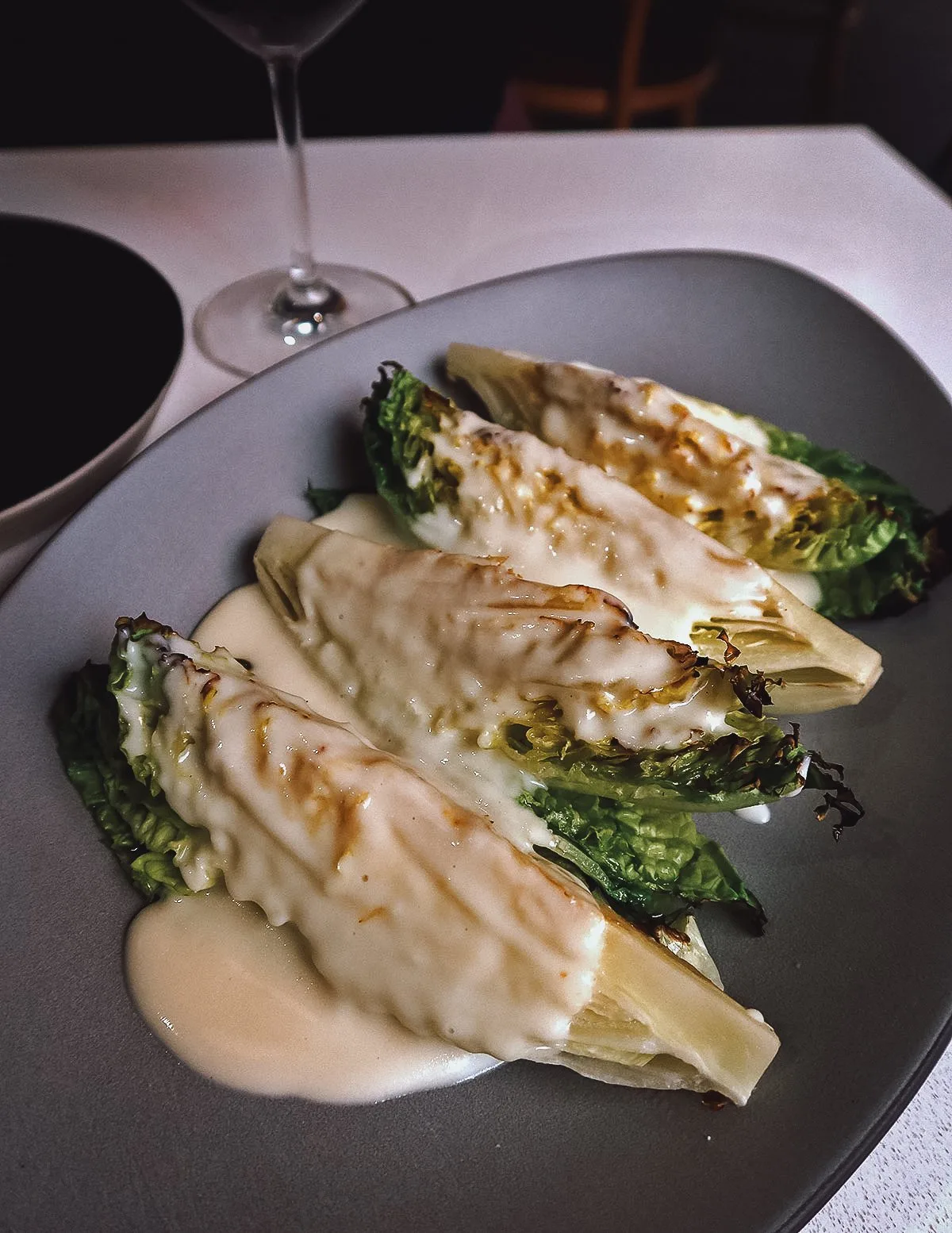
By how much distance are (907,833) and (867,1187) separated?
41 cm

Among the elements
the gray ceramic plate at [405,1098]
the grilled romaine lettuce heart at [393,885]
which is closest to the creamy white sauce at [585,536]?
the gray ceramic plate at [405,1098]

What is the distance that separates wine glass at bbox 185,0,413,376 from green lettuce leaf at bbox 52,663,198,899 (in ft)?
3.18

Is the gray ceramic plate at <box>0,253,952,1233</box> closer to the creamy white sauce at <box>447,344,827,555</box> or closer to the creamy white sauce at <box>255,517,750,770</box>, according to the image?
the creamy white sauce at <box>255,517,750,770</box>

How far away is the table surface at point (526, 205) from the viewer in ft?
8.20

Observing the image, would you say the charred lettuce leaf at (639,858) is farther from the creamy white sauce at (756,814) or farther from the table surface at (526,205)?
the table surface at (526,205)

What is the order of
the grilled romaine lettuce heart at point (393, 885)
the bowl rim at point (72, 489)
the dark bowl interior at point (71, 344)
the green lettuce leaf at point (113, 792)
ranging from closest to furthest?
the grilled romaine lettuce heart at point (393, 885) → the green lettuce leaf at point (113, 792) → the bowl rim at point (72, 489) → the dark bowl interior at point (71, 344)

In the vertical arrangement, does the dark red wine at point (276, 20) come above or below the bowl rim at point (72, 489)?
above

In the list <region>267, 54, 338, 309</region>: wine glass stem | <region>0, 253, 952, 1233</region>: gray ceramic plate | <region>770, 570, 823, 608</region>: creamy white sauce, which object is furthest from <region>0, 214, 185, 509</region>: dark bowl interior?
<region>770, 570, 823, 608</region>: creamy white sauce

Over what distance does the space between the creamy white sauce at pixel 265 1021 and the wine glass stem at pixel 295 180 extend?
147 cm

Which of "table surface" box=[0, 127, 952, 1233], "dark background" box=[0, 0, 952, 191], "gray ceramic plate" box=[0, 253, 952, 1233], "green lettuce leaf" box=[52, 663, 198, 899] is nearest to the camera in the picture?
"gray ceramic plate" box=[0, 253, 952, 1233]

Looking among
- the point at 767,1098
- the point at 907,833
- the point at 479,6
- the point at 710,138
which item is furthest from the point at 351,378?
the point at 479,6

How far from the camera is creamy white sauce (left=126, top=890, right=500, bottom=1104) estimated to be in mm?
1144

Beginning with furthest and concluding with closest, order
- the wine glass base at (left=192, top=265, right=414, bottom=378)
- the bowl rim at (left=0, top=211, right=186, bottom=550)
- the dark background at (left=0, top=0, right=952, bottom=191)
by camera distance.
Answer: the dark background at (left=0, top=0, right=952, bottom=191) < the wine glass base at (left=192, top=265, right=414, bottom=378) < the bowl rim at (left=0, top=211, right=186, bottom=550)

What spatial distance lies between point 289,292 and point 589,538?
3.44 ft
